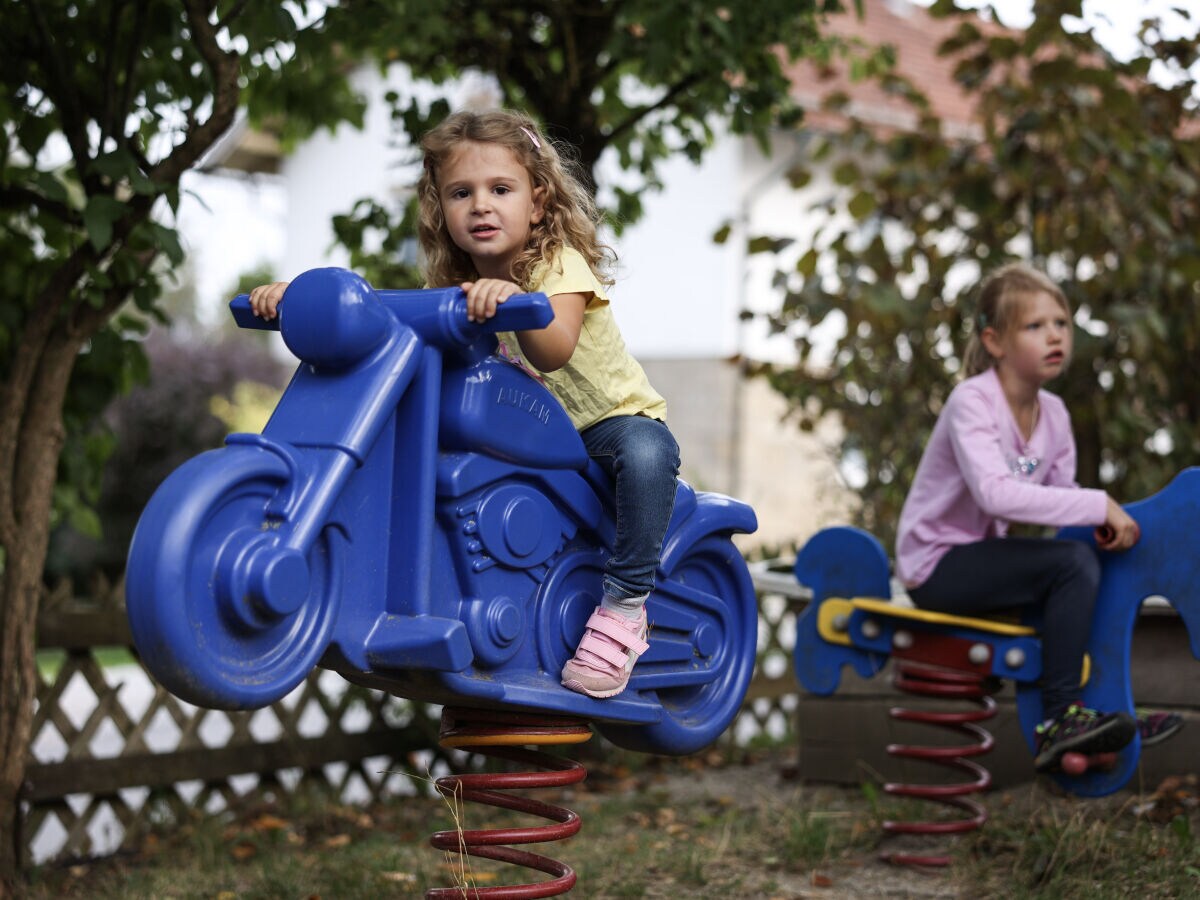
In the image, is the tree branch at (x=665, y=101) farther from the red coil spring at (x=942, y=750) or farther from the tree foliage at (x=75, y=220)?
the red coil spring at (x=942, y=750)

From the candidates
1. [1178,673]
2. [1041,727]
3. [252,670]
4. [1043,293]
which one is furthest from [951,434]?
[252,670]

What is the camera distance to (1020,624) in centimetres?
364

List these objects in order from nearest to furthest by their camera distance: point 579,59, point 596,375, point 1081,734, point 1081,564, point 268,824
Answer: point 596,375 → point 1081,734 → point 1081,564 → point 268,824 → point 579,59

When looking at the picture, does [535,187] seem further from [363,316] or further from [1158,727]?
[1158,727]

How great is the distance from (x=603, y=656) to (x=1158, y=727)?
5.62 ft

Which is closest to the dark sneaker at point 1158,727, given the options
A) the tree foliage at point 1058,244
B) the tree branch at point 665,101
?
the tree foliage at point 1058,244

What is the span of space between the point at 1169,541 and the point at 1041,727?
0.60 m

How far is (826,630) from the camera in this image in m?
3.98

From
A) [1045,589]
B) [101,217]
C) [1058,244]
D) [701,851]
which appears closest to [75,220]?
[101,217]

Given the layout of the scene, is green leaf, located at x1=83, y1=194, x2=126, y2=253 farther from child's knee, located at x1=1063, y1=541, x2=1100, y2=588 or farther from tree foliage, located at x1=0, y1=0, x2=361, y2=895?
child's knee, located at x1=1063, y1=541, x2=1100, y2=588

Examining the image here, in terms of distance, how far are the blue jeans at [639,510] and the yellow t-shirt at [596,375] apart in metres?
0.12

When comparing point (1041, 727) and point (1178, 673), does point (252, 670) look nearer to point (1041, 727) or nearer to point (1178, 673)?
point (1041, 727)

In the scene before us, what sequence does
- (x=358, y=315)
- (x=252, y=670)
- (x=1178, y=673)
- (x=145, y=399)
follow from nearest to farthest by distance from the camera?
1. (x=252, y=670)
2. (x=358, y=315)
3. (x=1178, y=673)
4. (x=145, y=399)

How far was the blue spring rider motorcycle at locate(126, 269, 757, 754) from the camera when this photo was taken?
2053 millimetres
